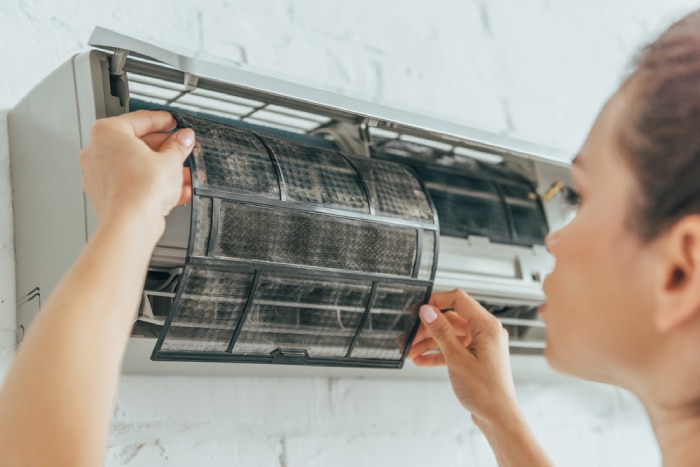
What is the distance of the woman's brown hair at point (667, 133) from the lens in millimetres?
640

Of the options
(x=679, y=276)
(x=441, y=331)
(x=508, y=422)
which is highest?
(x=679, y=276)

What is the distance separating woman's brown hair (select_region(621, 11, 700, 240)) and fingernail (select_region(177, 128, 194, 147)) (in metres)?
0.41

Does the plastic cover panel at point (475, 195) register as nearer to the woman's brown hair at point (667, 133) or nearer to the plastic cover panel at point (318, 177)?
the plastic cover panel at point (318, 177)

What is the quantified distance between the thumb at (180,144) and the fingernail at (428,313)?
360 millimetres

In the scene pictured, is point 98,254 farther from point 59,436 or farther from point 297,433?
point 297,433

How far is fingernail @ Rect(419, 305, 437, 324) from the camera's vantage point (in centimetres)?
98

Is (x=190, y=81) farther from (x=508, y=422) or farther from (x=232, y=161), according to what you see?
(x=508, y=422)

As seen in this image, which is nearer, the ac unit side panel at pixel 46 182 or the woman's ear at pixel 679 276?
the woman's ear at pixel 679 276

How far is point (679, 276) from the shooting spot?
25.9 inches

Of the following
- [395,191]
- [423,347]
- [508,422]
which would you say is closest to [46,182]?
[395,191]

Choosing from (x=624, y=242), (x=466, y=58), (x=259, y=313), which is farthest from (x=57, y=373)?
(x=466, y=58)

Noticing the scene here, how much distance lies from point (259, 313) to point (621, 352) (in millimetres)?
375

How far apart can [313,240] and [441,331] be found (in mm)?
222

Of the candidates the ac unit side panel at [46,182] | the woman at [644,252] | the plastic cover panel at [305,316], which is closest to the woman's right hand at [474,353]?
the plastic cover panel at [305,316]
